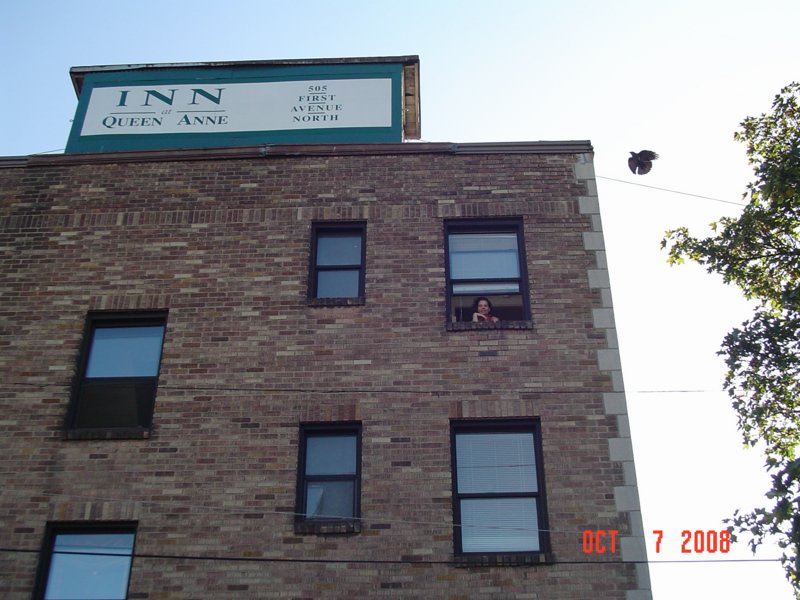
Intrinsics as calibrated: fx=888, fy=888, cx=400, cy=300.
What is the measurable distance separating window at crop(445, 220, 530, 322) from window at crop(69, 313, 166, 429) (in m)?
4.19

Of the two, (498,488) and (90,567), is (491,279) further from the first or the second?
(90,567)

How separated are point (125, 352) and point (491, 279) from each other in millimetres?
5249

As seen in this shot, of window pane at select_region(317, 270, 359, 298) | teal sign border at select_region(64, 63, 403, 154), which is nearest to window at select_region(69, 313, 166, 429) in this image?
window pane at select_region(317, 270, 359, 298)

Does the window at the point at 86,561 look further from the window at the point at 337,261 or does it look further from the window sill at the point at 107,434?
the window at the point at 337,261

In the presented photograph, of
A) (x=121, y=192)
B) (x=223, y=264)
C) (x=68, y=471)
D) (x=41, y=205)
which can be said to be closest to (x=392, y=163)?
(x=223, y=264)

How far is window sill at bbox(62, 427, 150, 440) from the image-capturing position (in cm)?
1136

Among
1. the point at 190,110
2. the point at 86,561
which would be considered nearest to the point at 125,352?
the point at 86,561

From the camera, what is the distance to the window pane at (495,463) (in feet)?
36.6

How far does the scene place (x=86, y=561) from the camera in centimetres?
1081

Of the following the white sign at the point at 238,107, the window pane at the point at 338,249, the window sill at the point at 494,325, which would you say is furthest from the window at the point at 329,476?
the white sign at the point at 238,107

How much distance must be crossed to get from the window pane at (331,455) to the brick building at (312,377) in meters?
0.03

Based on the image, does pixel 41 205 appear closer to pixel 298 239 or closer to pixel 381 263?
pixel 298 239

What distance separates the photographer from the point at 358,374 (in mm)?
11805

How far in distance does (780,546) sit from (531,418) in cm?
337
